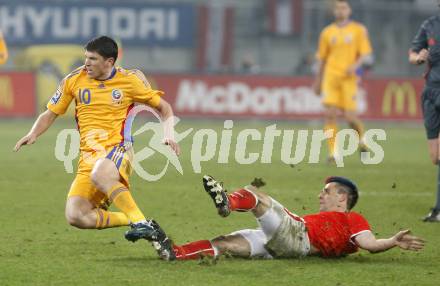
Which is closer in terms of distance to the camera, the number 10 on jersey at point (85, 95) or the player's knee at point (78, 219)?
the player's knee at point (78, 219)

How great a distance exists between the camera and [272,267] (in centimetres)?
751

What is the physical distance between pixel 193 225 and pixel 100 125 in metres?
1.89

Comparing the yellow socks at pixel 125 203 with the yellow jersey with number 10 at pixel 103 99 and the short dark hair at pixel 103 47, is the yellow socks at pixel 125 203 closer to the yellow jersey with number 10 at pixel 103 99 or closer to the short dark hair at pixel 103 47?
the yellow jersey with number 10 at pixel 103 99

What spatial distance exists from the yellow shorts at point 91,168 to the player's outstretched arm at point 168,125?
0.36 meters

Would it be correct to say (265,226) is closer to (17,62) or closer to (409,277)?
(409,277)

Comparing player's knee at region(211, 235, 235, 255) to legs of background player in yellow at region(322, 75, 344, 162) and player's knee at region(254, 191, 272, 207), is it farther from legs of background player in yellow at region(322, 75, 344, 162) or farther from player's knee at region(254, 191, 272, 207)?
legs of background player in yellow at region(322, 75, 344, 162)

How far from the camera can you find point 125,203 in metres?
7.78

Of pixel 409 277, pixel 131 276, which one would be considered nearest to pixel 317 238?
pixel 409 277

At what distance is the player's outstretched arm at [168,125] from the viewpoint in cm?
783

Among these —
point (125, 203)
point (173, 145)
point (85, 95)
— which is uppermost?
point (85, 95)

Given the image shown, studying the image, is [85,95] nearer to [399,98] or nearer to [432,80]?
[432,80]

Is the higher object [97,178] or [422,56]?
[422,56]

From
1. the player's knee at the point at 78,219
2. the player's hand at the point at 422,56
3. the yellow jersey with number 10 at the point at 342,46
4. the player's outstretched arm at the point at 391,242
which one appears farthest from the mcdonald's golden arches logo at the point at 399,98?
the player's outstretched arm at the point at 391,242

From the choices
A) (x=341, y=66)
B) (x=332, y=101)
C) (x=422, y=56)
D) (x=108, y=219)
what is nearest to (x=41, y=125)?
(x=108, y=219)
